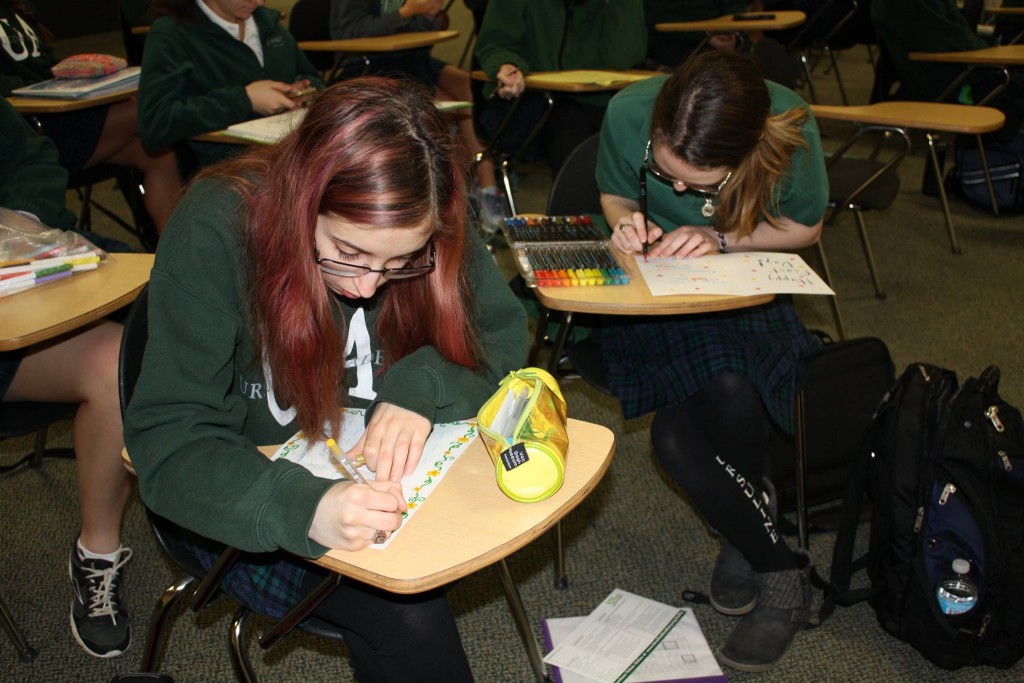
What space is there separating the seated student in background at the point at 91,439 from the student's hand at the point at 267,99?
2.55 ft

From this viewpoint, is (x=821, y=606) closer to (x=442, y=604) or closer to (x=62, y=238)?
(x=442, y=604)

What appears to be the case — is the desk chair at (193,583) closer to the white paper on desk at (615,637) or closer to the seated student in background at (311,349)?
the seated student in background at (311,349)

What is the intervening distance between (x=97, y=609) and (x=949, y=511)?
5.19ft

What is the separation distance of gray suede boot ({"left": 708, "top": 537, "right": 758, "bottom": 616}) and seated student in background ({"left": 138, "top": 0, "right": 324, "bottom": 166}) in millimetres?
1613

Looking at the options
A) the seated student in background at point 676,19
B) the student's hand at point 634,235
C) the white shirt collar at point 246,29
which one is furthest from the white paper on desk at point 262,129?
the seated student in background at point 676,19

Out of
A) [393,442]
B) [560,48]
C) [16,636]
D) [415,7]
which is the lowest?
[16,636]

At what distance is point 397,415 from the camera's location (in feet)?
3.36

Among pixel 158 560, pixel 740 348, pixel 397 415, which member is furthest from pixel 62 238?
pixel 740 348

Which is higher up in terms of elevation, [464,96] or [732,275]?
[732,275]

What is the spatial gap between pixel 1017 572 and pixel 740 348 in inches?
23.9

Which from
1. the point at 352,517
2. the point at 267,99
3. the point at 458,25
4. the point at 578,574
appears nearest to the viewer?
the point at 352,517

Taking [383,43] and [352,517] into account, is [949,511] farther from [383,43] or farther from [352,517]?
[383,43]

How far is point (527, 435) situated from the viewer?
0.95 metres

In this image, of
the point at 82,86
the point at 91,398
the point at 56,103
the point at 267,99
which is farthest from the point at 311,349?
the point at 82,86
